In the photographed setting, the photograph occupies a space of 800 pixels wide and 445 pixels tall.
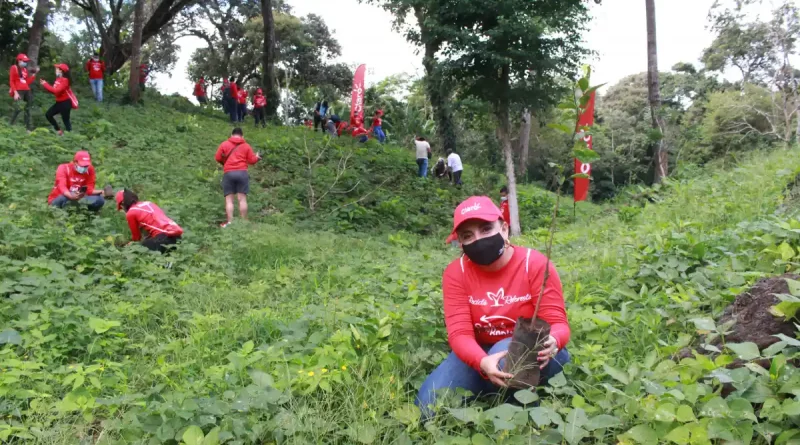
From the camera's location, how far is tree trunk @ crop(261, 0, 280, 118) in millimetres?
16891

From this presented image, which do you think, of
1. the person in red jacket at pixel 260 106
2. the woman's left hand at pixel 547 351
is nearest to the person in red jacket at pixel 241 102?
the person in red jacket at pixel 260 106

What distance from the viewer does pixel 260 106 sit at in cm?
1678

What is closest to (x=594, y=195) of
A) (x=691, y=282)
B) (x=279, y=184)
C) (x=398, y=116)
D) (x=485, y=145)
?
(x=485, y=145)

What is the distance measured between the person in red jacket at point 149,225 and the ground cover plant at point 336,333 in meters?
0.31

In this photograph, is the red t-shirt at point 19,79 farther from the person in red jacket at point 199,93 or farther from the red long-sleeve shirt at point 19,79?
the person in red jacket at point 199,93

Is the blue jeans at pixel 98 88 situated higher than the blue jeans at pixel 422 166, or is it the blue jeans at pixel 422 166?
the blue jeans at pixel 98 88

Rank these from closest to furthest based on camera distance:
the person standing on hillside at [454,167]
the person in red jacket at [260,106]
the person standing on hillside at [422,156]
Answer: the person standing on hillside at [422,156]
the person standing on hillside at [454,167]
the person in red jacket at [260,106]

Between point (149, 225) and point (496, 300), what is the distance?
5.04m

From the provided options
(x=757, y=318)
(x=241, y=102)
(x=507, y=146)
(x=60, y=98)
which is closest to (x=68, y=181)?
(x=60, y=98)

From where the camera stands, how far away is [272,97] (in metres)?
18.3

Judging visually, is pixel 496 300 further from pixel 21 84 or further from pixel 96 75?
pixel 96 75

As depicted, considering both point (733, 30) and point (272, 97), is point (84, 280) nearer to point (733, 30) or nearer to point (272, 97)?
point (272, 97)

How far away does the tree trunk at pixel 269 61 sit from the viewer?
55.4ft

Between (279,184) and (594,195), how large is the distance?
27060 mm
